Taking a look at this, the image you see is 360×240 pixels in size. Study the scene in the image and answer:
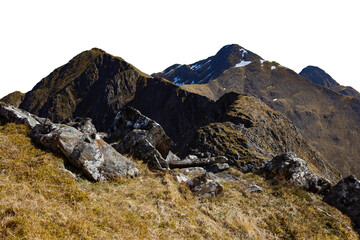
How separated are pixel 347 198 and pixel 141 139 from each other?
1444 centimetres

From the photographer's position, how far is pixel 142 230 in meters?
6.53

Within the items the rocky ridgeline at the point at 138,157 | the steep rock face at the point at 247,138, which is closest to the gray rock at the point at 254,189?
the rocky ridgeline at the point at 138,157

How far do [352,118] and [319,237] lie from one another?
208693 millimetres

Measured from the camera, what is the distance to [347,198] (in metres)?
13.3

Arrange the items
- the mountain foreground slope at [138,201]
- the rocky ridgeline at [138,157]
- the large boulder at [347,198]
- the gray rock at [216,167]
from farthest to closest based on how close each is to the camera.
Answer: the gray rock at [216,167] → the large boulder at [347,198] → the rocky ridgeline at [138,157] → the mountain foreground slope at [138,201]

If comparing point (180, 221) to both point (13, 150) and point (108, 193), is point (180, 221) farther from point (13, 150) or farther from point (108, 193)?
point (13, 150)

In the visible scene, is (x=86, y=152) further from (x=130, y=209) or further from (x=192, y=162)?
(x=192, y=162)

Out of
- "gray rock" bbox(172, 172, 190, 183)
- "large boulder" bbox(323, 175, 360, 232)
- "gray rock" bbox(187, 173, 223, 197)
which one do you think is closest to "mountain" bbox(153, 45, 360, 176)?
"large boulder" bbox(323, 175, 360, 232)

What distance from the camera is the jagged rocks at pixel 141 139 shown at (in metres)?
13.1

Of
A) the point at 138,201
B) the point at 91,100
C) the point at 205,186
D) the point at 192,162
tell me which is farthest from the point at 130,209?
the point at 91,100

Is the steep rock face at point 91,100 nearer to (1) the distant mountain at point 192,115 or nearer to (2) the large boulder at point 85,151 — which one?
(1) the distant mountain at point 192,115

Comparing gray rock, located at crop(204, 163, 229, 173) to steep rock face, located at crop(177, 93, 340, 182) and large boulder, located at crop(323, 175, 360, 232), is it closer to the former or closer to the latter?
large boulder, located at crop(323, 175, 360, 232)

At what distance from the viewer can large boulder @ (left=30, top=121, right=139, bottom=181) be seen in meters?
9.09

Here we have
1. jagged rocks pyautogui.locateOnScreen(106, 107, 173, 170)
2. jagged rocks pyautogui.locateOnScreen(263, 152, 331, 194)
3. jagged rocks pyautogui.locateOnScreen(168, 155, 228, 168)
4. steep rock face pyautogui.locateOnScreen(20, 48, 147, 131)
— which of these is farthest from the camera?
steep rock face pyautogui.locateOnScreen(20, 48, 147, 131)
